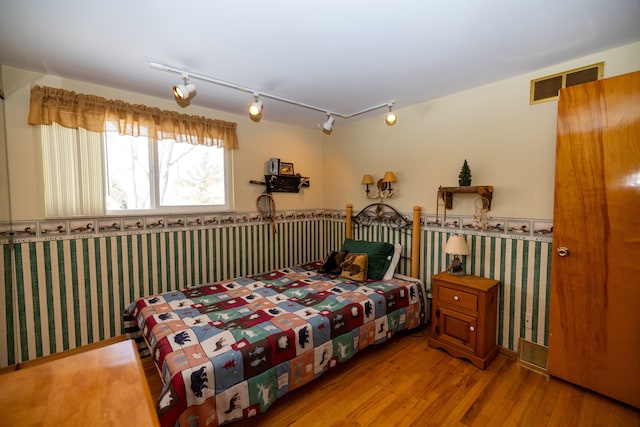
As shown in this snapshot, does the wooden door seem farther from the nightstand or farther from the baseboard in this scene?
the baseboard

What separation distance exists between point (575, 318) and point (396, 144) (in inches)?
88.7

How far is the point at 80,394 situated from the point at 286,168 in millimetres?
3130

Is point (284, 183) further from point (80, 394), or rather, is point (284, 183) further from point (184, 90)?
point (80, 394)

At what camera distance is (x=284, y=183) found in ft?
12.3

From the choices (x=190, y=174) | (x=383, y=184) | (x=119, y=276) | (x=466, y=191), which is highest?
(x=190, y=174)

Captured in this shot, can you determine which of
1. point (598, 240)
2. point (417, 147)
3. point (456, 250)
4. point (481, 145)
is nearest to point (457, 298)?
point (456, 250)

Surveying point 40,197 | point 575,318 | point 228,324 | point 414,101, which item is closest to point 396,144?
point 414,101

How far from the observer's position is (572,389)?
203 centimetres

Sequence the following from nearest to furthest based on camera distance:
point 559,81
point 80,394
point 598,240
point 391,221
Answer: point 80,394 < point 598,240 < point 559,81 < point 391,221

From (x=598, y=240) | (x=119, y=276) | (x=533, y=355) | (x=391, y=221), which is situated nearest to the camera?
(x=598, y=240)

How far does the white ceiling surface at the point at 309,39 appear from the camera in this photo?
1504mm

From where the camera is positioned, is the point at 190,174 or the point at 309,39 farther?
the point at 190,174

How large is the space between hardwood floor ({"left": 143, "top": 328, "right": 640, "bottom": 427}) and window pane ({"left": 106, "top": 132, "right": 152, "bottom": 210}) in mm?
1514

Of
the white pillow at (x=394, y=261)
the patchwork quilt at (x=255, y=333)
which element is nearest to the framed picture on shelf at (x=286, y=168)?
the patchwork quilt at (x=255, y=333)
